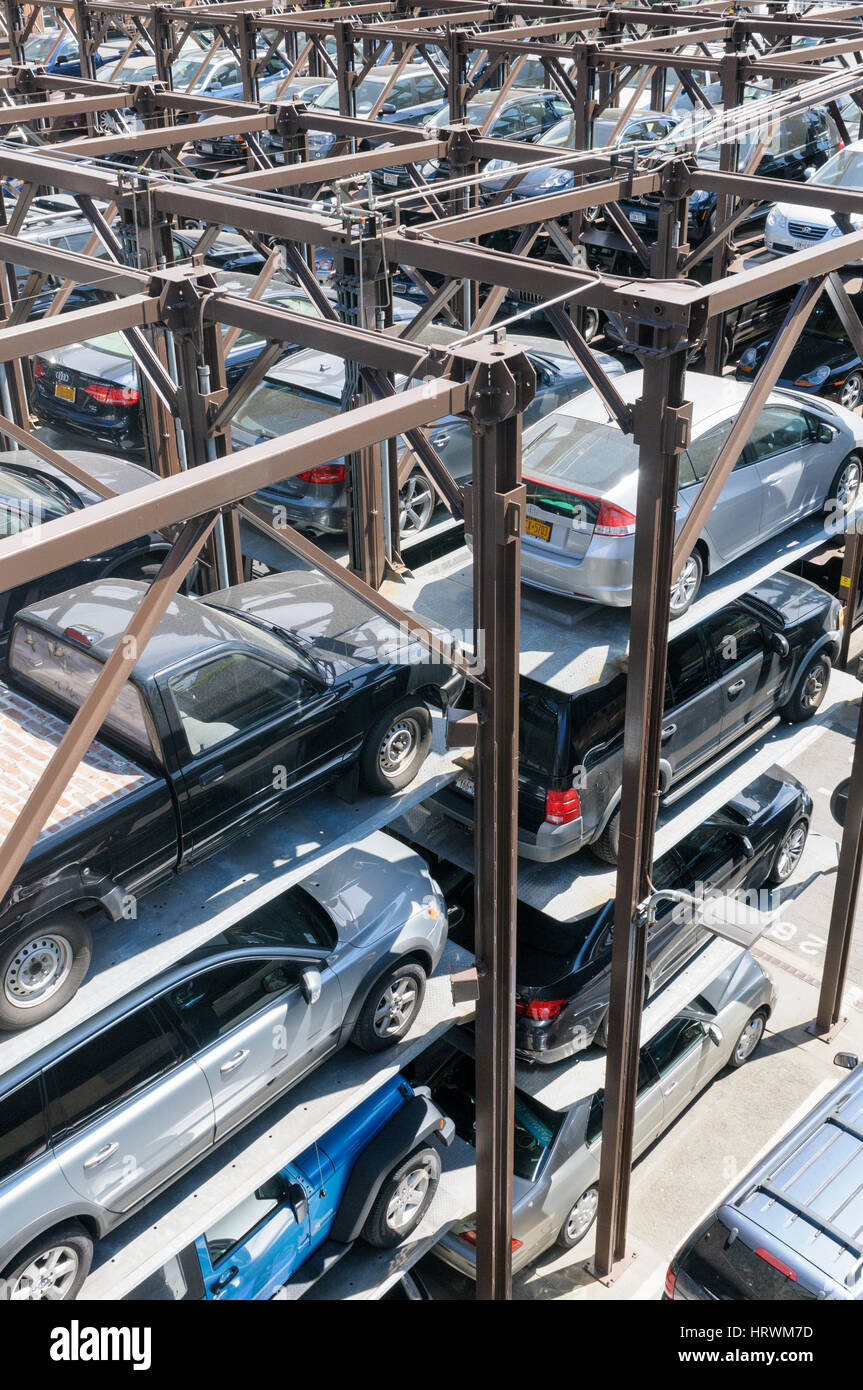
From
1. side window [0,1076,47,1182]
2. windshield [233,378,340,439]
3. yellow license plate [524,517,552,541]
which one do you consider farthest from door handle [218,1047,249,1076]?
windshield [233,378,340,439]

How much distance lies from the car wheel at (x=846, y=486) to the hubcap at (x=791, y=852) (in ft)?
8.06

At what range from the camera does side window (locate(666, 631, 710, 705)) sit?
827 cm

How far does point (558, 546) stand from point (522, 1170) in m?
3.69

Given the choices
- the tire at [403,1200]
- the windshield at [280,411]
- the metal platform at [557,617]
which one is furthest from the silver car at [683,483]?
the tire at [403,1200]

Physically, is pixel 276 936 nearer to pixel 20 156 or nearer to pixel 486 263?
pixel 486 263

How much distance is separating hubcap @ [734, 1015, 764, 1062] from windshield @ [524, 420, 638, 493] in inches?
172

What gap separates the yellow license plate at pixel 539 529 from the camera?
300 inches

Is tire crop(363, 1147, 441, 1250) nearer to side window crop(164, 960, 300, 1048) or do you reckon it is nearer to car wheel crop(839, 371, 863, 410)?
side window crop(164, 960, 300, 1048)

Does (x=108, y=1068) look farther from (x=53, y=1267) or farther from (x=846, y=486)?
(x=846, y=486)

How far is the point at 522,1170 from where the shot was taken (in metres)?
7.84

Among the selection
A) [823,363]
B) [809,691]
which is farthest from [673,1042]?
[823,363]

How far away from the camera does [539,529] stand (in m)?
7.69

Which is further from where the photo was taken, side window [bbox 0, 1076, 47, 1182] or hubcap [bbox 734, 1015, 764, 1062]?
hubcap [bbox 734, 1015, 764, 1062]

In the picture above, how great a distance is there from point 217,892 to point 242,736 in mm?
703
